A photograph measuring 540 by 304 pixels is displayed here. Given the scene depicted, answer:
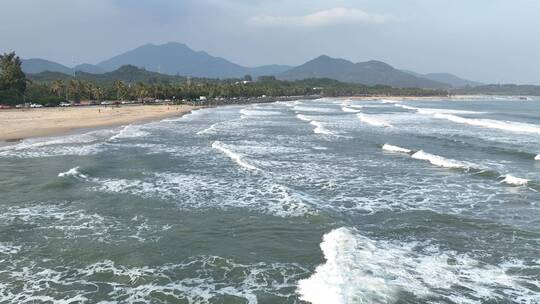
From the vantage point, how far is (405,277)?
11.2 m

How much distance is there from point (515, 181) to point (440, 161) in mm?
6116

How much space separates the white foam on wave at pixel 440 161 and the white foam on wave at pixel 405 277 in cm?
1404

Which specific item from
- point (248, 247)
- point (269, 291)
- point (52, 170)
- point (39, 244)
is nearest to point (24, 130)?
point (52, 170)

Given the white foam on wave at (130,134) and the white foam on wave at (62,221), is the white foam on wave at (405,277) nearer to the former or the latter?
the white foam on wave at (62,221)

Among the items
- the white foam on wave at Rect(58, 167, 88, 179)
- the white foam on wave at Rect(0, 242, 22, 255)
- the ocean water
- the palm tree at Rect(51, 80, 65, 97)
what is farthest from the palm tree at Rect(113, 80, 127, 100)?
the white foam on wave at Rect(0, 242, 22, 255)

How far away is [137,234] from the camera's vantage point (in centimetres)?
1430

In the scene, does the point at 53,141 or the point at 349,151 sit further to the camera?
Answer: the point at 53,141

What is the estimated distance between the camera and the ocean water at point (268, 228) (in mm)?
10641

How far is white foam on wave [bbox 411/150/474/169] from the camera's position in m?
26.3

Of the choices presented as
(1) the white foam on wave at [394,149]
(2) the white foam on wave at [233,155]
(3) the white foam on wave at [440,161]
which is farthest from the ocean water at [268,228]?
(1) the white foam on wave at [394,149]

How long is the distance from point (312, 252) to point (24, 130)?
39765 millimetres

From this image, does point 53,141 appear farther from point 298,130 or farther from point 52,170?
point 298,130

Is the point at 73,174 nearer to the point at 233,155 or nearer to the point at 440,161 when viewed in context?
the point at 233,155

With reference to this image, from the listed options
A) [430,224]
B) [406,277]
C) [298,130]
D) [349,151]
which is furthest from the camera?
[298,130]
